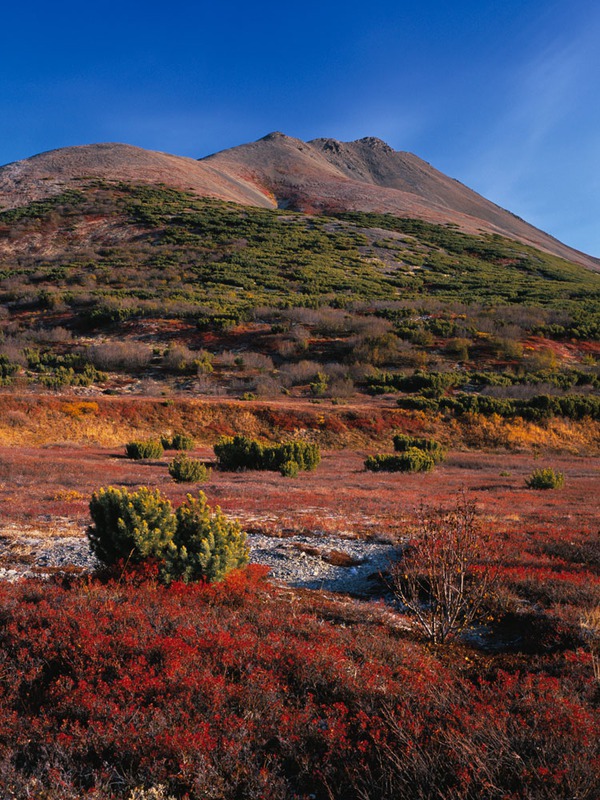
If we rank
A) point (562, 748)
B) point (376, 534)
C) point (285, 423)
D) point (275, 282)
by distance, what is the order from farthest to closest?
point (275, 282)
point (285, 423)
point (376, 534)
point (562, 748)

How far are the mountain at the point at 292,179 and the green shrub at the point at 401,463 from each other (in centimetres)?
6580

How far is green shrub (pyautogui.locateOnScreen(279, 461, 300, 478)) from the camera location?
16172mm

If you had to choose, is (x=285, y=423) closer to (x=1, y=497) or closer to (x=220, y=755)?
(x=1, y=497)

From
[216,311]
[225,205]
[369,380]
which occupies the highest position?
[225,205]

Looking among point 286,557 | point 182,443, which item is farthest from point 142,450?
point 286,557

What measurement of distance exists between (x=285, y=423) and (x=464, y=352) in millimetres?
17674

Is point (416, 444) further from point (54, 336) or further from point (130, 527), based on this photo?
point (54, 336)

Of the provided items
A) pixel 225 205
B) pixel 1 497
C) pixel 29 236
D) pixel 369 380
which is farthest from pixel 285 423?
pixel 225 205

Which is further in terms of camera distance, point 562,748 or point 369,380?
point 369,380

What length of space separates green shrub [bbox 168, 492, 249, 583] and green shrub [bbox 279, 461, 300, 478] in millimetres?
10363

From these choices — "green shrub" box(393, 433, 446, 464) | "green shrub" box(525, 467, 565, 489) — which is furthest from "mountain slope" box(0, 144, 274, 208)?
"green shrub" box(525, 467, 565, 489)

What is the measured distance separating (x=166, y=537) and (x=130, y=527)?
→ 44cm

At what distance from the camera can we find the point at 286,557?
23.7ft

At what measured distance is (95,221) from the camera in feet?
196
